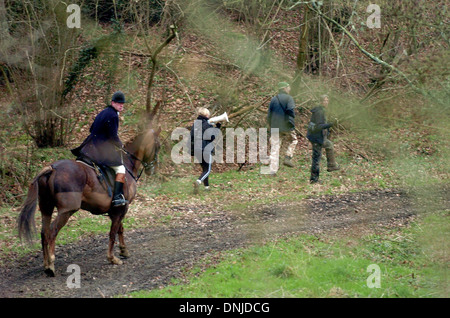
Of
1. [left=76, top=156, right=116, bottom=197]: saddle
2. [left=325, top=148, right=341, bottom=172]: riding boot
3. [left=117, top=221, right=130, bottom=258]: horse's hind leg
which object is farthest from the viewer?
[left=325, top=148, right=341, bottom=172]: riding boot

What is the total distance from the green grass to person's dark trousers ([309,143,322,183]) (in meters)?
3.57

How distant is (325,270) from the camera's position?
7.75 metres

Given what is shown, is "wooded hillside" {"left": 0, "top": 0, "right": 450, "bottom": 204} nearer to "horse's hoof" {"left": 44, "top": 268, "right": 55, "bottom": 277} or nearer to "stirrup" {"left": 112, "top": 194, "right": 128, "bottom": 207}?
"stirrup" {"left": 112, "top": 194, "right": 128, "bottom": 207}

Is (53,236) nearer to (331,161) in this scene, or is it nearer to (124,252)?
(124,252)

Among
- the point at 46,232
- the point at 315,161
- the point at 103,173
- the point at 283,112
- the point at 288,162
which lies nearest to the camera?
the point at 46,232

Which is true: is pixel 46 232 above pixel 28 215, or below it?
below

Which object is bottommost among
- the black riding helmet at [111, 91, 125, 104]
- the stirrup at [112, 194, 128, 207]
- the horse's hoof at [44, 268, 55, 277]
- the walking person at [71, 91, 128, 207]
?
the horse's hoof at [44, 268, 55, 277]

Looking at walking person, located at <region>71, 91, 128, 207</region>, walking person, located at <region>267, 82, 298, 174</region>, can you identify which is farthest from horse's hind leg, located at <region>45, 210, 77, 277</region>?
walking person, located at <region>267, 82, 298, 174</region>

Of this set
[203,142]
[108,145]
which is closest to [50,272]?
[108,145]

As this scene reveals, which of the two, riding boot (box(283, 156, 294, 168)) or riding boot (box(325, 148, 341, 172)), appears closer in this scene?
riding boot (box(325, 148, 341, 172))

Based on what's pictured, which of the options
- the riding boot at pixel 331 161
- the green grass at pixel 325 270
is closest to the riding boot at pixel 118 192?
the green grass at pixel 325 270

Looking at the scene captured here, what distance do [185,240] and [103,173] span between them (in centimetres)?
223

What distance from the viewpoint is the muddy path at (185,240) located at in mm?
7555

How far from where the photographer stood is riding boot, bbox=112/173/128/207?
27.5 ft
